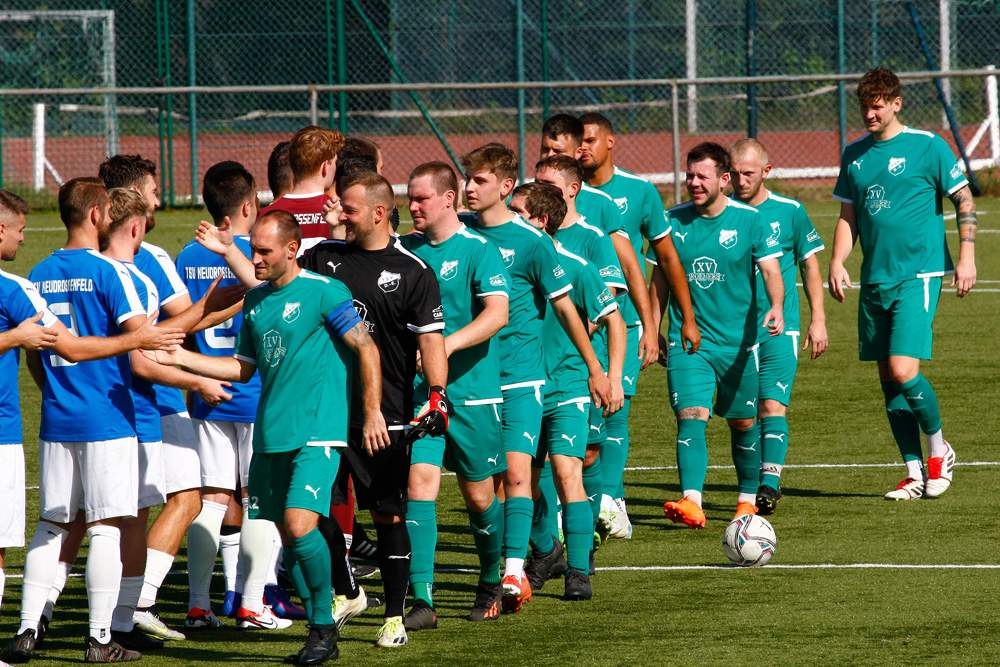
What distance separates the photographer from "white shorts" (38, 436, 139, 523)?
5223 mm

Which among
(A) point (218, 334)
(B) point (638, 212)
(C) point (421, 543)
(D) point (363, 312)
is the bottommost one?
(C) point (421, 543)

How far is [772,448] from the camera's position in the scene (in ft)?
26.4

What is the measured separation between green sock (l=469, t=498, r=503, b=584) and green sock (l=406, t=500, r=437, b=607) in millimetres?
222

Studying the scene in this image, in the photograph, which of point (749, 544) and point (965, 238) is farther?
point (965, 238)

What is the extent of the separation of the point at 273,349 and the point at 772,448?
3.87m

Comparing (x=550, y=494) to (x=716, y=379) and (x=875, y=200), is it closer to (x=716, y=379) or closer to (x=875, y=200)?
(x=716, y=379)

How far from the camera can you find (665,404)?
1134 cm

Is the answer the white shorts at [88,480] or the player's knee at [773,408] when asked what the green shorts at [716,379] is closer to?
the player's knee at [773,408]

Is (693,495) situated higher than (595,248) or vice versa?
(595,248)

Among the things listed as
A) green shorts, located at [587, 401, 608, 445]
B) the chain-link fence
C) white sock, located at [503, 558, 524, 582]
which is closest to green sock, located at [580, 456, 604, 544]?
green shorts, located at [587, 401, 608, 445]

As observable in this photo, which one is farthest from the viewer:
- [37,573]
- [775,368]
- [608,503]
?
[775,368]

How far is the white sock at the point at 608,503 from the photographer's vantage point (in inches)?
291

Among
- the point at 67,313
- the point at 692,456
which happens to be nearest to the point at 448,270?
the point at 67,313

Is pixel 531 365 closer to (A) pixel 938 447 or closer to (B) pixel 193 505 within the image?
(B) pixel 193 505
